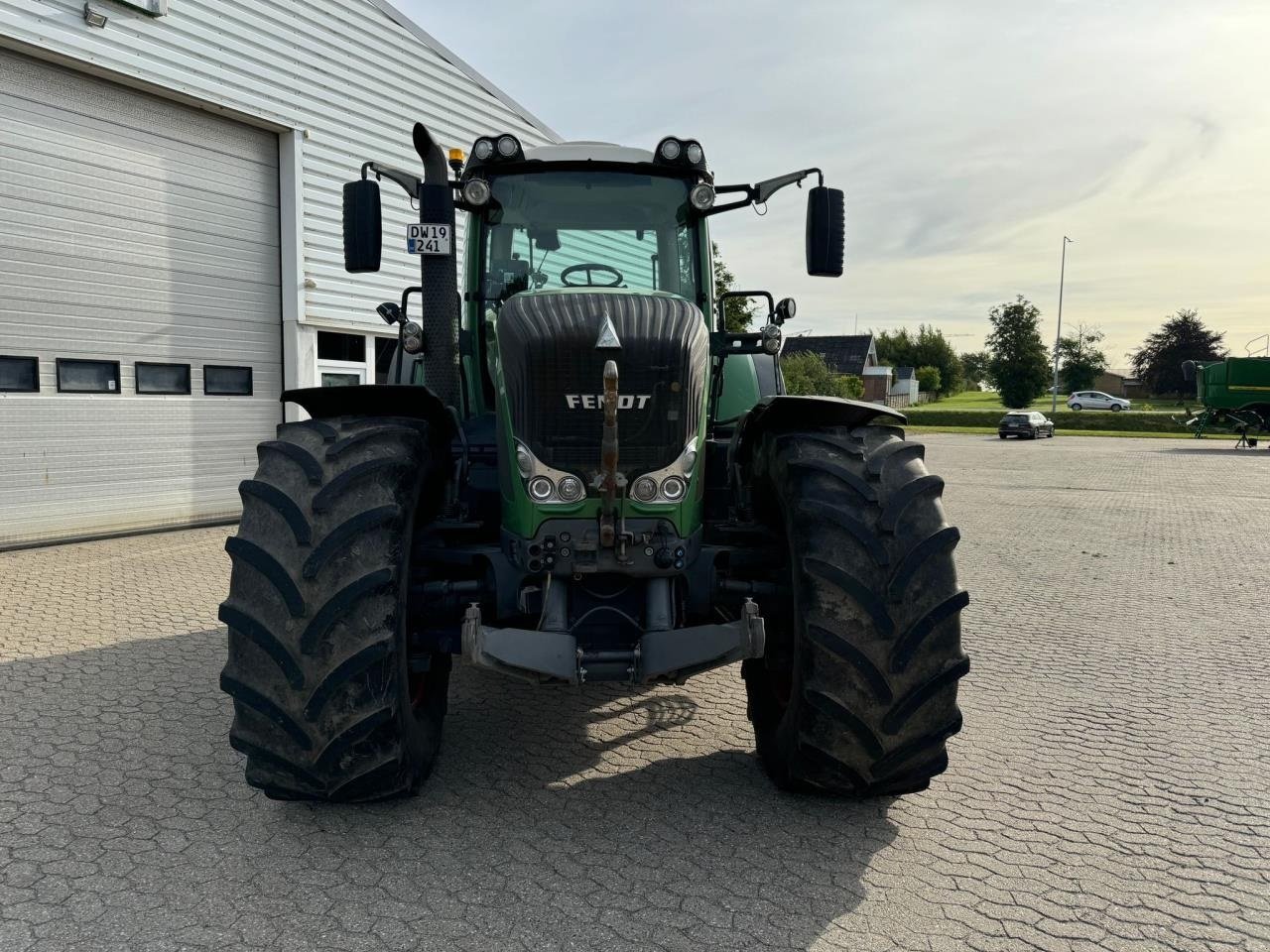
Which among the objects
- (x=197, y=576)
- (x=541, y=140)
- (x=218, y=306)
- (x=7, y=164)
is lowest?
(x=197, y=576)

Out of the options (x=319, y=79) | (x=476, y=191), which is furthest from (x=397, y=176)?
(x=319, y=79)

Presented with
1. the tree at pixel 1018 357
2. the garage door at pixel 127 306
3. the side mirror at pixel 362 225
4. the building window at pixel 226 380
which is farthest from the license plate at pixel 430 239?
the tree at pixel 1018 357

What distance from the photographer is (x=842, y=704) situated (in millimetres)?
2922

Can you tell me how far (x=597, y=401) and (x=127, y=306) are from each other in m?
8.15

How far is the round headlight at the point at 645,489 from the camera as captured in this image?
10.2 feet

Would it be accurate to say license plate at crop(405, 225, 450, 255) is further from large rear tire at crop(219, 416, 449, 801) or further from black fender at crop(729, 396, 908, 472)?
black fender at crop(729, 396, 908, 472)

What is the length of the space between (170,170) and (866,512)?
9.32 meters

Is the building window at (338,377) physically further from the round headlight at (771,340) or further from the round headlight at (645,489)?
the round headlight at (645,489)

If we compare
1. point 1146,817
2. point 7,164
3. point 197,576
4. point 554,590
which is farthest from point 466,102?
point 1146,817

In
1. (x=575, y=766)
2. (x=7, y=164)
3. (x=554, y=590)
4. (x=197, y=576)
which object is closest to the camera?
(x=554, y=590)

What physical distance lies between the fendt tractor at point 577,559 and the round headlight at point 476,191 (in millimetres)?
399

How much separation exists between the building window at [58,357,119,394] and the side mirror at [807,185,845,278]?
781 centimetres

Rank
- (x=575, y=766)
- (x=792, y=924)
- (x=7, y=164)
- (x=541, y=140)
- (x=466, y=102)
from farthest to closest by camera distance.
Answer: (x=541, y=140), (x=466, y=102), (x=7, y=164), (x=575, y=766), (x=792, y=924)

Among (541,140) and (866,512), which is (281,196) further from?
(866,512)
